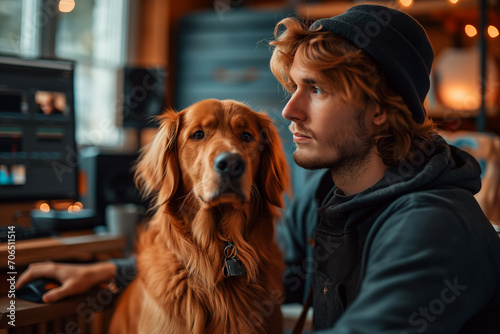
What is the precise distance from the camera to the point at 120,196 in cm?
210

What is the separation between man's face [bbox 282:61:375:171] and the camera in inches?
41.2

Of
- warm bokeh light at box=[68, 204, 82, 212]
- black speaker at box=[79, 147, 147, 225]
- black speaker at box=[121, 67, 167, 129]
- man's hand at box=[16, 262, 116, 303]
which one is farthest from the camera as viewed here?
black speaker at box=[121, 67, 167, 129]

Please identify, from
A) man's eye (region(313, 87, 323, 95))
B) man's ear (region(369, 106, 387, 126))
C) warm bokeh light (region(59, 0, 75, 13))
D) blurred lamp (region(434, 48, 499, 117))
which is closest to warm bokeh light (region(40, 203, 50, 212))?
man's eye (region(313, 87, 323, 95))

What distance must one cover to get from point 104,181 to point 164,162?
0.91 meters

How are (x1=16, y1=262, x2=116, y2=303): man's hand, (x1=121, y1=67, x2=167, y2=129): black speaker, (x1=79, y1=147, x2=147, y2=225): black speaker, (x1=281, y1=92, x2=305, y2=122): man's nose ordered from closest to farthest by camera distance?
(x1=281, y1=92, x2=305, y2=122): man's nose < (x1=16, y1=262, x2=116, y2=303): man's hand < (x1=79, y1=147, x2=147, y2=225): black speaker < (x1=121, y1=67, x2=167, y2=129): black speaker

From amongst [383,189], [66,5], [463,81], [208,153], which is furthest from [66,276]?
[463,81]

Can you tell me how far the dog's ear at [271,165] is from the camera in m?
1.28

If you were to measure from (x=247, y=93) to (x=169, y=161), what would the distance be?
209 centimetres

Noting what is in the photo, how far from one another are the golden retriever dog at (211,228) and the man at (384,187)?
16cm

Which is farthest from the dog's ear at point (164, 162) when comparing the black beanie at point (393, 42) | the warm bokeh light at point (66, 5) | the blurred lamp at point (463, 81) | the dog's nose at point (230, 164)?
the blurred lamp at point (463, 81)

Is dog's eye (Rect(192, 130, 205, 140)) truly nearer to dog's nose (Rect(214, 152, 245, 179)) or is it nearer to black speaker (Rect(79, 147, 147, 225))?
dog's nose (Rect(214, 152, 245, 179))

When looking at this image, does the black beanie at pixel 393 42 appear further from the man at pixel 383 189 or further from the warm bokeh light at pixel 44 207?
the warm bokeh light at pixel 44 207

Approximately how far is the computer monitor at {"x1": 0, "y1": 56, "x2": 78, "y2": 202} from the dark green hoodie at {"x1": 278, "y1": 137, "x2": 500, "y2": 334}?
0.97 meters

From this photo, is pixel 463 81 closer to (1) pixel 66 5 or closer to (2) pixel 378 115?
(2) pixel 378 115
